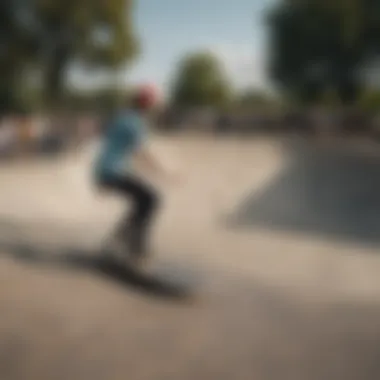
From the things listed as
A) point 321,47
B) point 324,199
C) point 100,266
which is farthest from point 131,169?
point 324,199

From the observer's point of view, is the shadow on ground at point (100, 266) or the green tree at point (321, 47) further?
the green tree at point (321, 47)

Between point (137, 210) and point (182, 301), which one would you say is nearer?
point (182, 301)

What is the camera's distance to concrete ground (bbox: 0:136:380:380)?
2.49 m

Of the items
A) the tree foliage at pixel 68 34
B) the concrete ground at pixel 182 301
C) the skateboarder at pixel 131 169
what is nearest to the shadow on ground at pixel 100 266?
the concrete ground at pixel 182 301

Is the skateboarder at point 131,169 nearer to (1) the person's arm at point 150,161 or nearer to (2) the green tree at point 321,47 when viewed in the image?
(1) the person's arm at point 150,161

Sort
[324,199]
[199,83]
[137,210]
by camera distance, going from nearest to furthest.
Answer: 1. [199,83]
2. [137,210]
3. [324,199]

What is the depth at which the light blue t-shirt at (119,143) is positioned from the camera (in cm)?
357

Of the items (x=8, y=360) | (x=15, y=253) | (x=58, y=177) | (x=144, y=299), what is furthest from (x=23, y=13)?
(x=58, y=177)

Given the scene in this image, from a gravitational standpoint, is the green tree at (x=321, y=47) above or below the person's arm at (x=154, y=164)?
above

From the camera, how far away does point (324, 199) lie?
7.60 metres

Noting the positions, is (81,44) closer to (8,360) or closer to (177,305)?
(177,305)

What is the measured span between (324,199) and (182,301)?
4.60m

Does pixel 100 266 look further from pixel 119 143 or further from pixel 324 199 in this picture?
pixel 324 199

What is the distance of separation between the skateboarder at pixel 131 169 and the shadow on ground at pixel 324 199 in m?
2.11
